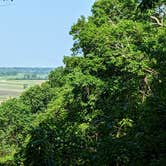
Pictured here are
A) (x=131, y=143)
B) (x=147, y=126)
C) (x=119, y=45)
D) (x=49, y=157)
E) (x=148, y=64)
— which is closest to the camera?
(x=49, y=157)

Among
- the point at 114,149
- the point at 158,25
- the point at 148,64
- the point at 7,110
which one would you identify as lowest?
the point at 7,110

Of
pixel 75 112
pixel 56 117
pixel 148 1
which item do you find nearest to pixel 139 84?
pixel 75 112

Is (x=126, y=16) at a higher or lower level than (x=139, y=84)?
higher

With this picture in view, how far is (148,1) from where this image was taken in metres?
11.2

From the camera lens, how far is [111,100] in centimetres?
3191

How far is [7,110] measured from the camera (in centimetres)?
8594

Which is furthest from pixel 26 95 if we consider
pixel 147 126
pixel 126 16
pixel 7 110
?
pixel 147 126

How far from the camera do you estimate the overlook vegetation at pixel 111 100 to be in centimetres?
1550

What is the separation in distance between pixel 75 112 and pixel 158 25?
8691 millimetres

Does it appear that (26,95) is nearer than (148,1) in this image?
No

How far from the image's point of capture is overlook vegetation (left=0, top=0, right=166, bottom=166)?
1550 cm

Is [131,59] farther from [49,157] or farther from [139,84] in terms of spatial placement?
[49,157]

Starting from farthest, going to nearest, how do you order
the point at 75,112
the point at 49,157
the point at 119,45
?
the point at 75,112 < the point at 119,45 < the point at 49,157

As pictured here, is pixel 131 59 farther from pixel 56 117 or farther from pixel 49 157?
pixel 49 157
